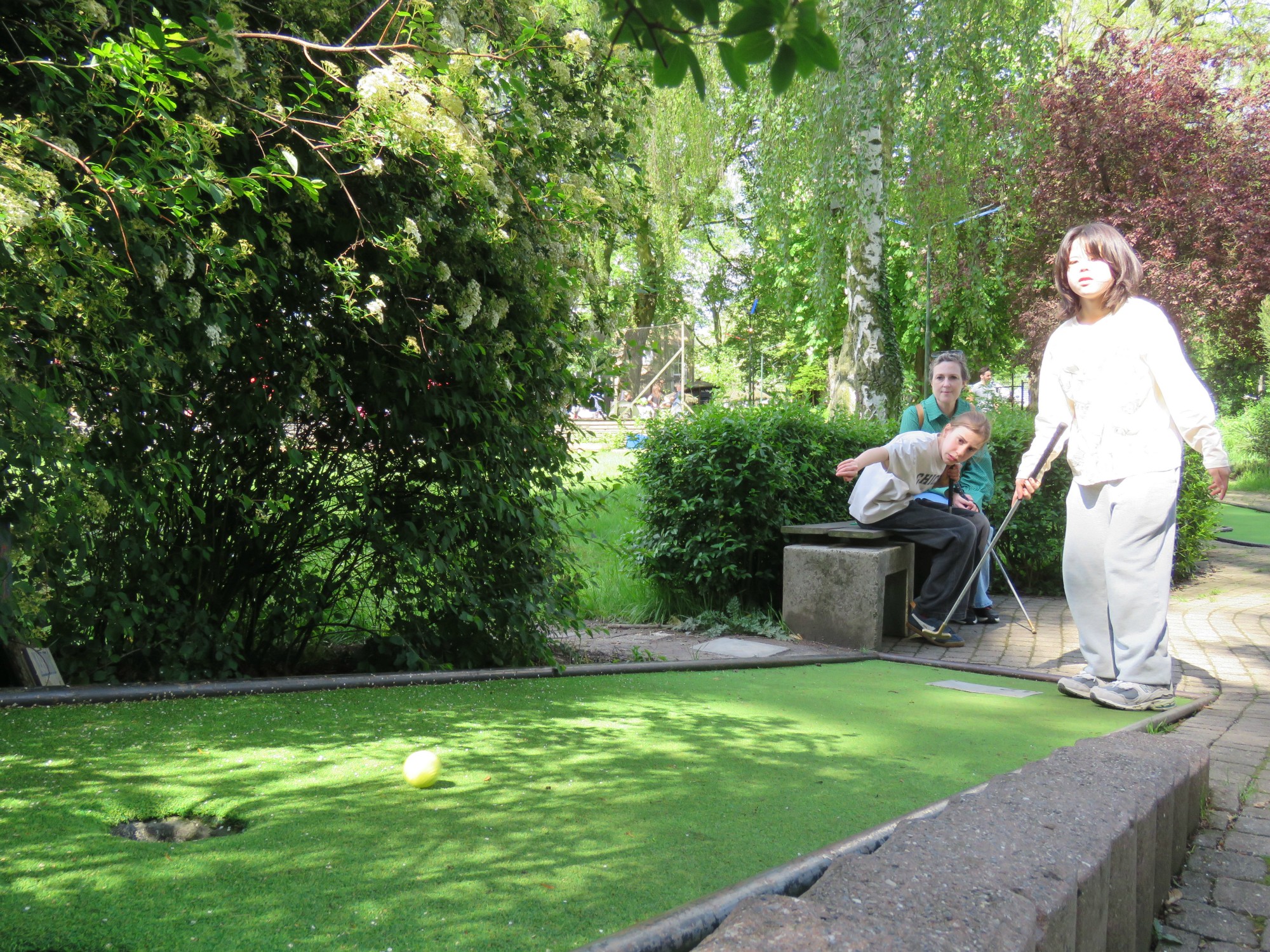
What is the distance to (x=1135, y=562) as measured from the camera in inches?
202

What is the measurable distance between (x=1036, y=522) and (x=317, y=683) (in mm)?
7783

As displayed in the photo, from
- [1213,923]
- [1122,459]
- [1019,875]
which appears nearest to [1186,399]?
[1122,459]

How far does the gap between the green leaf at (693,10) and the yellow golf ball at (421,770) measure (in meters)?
2.20

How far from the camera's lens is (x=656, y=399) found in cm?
2284

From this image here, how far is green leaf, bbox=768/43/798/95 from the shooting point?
183 cm

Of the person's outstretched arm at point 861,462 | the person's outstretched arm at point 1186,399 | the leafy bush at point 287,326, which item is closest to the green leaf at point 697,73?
the leafy bush at point 287,326

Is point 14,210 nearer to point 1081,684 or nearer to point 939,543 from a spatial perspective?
point 1081,684

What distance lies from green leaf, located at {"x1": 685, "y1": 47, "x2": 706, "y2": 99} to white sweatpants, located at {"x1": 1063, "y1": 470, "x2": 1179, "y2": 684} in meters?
4.06

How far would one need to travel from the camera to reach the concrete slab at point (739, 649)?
679cm

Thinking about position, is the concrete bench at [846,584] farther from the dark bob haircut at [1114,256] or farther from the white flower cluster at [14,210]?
the white flower cluster at [14,210]

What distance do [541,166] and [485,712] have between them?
260cm

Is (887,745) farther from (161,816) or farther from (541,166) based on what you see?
(541,166)

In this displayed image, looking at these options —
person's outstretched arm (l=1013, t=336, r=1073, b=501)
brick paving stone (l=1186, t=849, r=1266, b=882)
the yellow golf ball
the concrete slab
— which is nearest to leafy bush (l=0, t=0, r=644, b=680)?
the yellow golf ball

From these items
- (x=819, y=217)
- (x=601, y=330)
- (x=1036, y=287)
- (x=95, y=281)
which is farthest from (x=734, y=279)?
(x=95, y=281)
